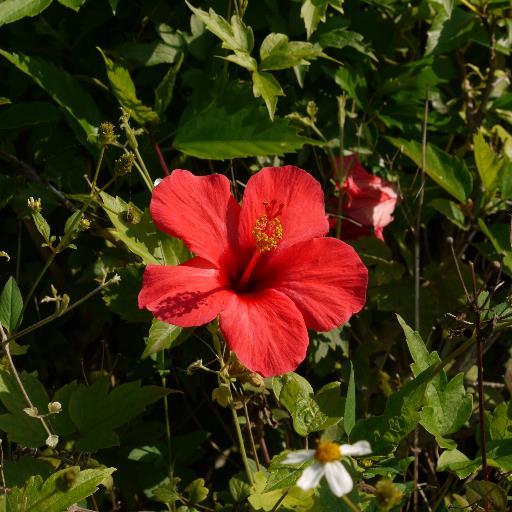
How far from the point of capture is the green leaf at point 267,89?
1942mm

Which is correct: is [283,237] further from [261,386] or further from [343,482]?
[343,482]

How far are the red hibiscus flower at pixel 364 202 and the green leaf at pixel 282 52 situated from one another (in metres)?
0.34

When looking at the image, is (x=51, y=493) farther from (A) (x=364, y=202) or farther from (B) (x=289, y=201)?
(A) (x=364, y=202)

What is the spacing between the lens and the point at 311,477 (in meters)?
1.17

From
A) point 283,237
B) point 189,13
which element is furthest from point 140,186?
point 283,237

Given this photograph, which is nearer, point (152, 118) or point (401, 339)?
point (152, 118)

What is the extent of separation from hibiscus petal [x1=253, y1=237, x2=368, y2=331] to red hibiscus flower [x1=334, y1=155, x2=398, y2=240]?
0.53m

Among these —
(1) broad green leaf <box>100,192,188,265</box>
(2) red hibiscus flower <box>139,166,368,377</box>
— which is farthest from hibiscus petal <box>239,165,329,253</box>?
(1) broad green leaf <box>100,192,188,265</box>

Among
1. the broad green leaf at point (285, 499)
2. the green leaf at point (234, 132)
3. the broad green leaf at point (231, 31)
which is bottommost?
the broad green leaf at point (285, 499)

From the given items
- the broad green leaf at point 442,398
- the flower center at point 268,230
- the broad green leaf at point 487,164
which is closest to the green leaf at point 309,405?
the broad green leaf at point 442,398

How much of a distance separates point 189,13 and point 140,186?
1.68ft

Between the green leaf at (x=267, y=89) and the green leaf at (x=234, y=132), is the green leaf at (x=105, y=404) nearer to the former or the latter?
the green leaf at (x=234, y=132)

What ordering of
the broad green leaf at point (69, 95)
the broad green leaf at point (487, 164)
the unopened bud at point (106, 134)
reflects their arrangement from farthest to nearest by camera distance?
1. the broad green leaf at point (487, 164)
2. the broad green leaf at point (69, 95)
3. the unopened bud at point (106, 134)

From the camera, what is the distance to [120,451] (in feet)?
7.07
